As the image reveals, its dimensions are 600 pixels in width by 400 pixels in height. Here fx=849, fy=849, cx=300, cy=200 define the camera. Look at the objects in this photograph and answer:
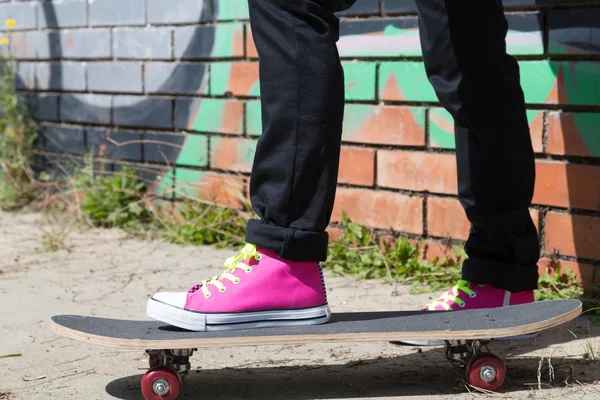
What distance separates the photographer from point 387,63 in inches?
124

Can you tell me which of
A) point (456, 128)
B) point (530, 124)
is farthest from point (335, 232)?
point (456, 128)

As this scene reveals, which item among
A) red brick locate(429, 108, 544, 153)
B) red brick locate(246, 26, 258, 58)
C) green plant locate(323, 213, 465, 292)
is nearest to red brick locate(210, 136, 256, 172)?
red brick locate(246, 26, 258, 58)

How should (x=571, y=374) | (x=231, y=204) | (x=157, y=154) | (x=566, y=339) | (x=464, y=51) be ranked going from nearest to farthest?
1. (x=571, y=374)
2. (x=464, y=51)
3. (x=566, y=339)
4. (x=231, y=204)
5. (x=157, y=154)

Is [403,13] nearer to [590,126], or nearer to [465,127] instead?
[590,126]

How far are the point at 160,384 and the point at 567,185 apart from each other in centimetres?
154

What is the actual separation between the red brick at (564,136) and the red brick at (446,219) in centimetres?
41

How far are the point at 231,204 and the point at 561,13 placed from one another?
1.68m

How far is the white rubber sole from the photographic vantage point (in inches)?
72.3

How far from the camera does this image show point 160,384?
1796mm

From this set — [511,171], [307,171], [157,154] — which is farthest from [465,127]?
[157,154]

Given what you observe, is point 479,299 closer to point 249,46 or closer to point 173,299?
point 173,299

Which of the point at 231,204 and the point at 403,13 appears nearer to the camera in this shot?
the point at 403,13

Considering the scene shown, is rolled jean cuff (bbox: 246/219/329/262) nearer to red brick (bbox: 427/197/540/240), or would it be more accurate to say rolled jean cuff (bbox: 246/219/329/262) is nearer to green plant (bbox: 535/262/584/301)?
green plant (bbox: 535/262/584/301)

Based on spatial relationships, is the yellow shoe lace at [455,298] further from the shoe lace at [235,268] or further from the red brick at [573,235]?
the red brick at [573,235]
